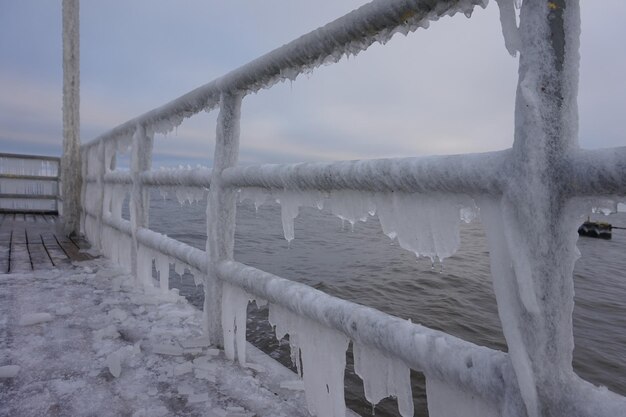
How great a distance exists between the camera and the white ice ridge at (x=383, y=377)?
0.98 m

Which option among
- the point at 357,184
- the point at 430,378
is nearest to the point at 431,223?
the point at 357,184

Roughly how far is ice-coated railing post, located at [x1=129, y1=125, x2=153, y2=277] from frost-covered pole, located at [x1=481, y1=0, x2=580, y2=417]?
9.41ft

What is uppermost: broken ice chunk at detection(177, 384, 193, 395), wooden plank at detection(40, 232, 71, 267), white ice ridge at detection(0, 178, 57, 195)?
white ice ridge at detection(0, 178, 57, 195)

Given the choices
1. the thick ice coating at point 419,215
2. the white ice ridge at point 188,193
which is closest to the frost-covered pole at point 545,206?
the thick ice coating at point 419,215

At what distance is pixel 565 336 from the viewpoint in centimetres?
67

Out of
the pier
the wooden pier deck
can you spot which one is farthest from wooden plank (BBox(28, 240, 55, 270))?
the pier

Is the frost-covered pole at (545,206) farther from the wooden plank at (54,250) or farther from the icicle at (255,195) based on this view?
the wooden plank at (54,250)

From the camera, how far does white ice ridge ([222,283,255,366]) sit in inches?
67.6

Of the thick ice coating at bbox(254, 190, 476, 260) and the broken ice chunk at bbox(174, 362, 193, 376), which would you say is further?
the broken ice chunk at bbox(174, 362, 193, 376)

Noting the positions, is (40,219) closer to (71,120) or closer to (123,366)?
(71,120)

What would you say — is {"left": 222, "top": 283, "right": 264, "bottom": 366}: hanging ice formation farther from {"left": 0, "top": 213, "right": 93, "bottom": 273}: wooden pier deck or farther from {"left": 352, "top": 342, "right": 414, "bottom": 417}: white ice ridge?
{"left": 0, "top": 213, "right": 93, "bottom": 273}: wooden pier deck

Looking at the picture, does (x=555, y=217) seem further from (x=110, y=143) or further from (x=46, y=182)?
(x=46, y=182)

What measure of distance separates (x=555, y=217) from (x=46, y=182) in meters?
11.7

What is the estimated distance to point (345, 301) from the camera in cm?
116
